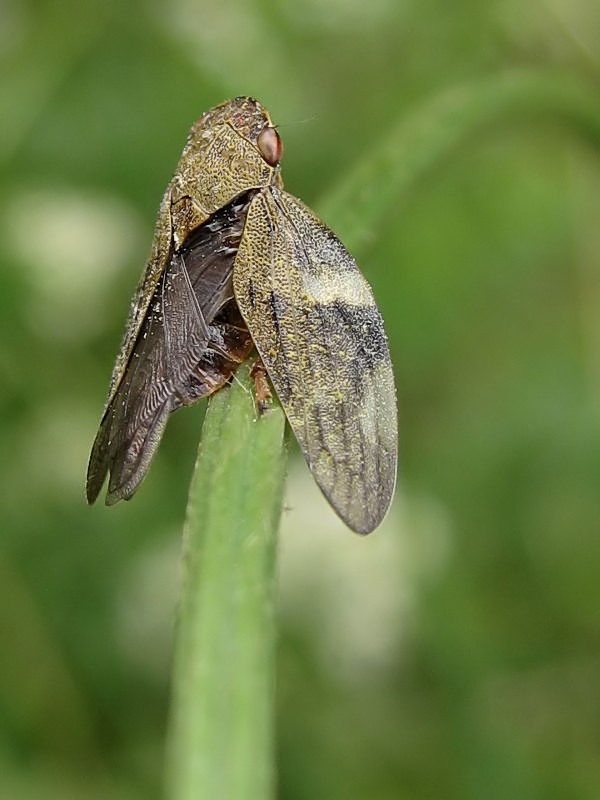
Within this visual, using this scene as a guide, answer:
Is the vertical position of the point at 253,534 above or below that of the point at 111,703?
above

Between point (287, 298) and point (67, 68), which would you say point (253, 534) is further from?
point (67, 68)

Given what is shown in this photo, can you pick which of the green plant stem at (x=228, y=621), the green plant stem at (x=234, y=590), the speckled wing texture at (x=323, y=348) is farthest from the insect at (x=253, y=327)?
the green plant stem at (x=228, y=621)

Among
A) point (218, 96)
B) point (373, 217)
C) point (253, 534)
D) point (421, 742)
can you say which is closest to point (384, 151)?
point (373, 217)

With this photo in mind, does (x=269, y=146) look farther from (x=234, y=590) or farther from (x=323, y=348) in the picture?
(x=234, y=590)

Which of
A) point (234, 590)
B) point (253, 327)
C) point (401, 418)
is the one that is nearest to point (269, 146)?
point (253, 327)

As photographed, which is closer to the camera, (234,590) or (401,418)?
(234,590)

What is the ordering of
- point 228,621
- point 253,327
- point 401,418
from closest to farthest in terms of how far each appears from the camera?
1. point 228,621
2. point 253,327
3. point 401,418
